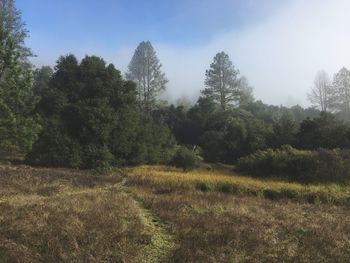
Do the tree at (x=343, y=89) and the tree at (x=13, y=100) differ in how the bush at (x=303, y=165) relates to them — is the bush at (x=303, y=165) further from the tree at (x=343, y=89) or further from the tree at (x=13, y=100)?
the tree at (x=343, y=89)

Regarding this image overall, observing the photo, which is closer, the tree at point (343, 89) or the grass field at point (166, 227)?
the grass field at point (166, 227)

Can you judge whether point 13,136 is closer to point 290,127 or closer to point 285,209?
point 285,209

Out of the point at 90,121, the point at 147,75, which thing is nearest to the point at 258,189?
the point at 90,121

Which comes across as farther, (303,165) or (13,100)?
(303,165)

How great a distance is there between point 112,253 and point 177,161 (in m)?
23.9

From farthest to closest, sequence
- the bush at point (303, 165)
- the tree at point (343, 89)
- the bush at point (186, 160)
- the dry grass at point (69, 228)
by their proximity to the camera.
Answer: the tree at point (343, 89) → the bush at point (186, 160) → the bush at point (303, 165) → the dry grass at point (69, 228)

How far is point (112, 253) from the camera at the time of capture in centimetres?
893

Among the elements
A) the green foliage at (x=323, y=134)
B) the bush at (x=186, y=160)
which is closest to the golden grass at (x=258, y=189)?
the bush at (x=186, y=160)

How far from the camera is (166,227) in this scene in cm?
1170

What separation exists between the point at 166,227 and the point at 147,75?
62997 mm

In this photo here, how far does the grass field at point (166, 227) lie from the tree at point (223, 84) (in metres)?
56.6

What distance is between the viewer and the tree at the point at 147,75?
73.2 metres

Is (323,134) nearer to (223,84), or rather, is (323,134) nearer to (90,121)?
(90,121)

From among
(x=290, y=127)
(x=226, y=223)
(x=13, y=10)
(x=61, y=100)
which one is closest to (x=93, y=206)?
(x=226, y=223)
